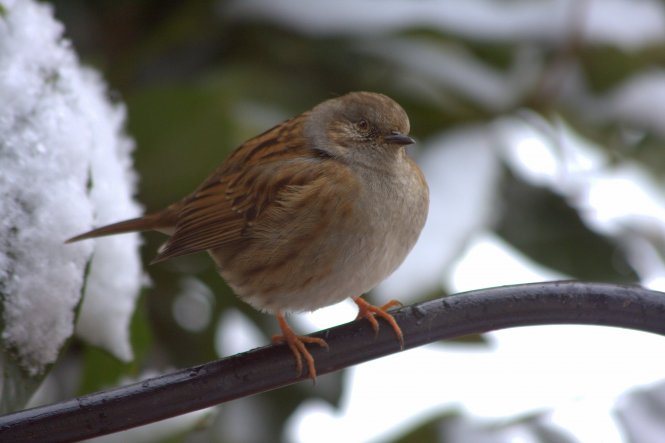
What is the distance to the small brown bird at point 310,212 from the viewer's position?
210 centimetres

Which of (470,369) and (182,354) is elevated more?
(470,369)

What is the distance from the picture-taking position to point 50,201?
5.91 ft

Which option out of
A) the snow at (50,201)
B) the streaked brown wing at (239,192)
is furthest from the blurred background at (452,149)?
the snow at (50,201)

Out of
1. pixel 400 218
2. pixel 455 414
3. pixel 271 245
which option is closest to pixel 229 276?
pixel 271 245

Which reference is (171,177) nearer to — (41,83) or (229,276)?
(229,276)

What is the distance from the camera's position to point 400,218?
217 centimetres

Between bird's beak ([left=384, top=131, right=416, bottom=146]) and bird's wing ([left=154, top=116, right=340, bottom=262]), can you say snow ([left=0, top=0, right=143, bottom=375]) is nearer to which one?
bird's wing ([left=154, top=116, right=340, bottom=262])

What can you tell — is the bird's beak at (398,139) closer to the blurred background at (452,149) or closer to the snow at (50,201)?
the blurred background at (452,149)

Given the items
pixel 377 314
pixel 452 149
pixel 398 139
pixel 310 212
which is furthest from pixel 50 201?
pixel 452 149

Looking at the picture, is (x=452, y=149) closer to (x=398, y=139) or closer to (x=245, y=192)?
(x=398, y=139)

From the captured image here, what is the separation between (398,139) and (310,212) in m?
0.36

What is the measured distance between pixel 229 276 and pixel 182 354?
2.09 feet

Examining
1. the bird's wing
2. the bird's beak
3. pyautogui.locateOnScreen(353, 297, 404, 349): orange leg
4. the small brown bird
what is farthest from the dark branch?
the bird's beak

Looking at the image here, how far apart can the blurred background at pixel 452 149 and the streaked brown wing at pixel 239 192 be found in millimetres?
248
